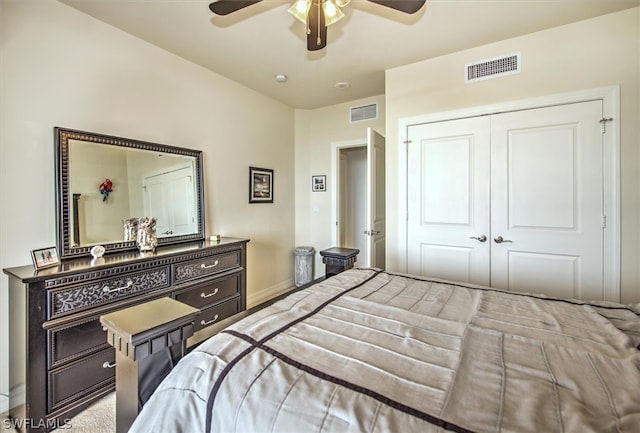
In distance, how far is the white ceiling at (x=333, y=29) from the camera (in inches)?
80.8

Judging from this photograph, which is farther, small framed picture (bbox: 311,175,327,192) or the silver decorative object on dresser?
small framed picture (bbox: 311,175,327,192)

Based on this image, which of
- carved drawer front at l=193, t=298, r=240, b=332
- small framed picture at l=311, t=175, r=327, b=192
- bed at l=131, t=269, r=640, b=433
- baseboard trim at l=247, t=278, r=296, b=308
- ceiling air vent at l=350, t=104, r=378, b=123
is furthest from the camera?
small framed picture at l=311, t=175, r=327, b=192

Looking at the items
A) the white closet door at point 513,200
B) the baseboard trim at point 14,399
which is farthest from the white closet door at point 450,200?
the baseboard trim at point 14,399

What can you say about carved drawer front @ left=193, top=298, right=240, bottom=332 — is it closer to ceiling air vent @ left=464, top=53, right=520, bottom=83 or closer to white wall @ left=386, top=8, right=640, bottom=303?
white wall @ left=386, top=8, right=640, bottom=303

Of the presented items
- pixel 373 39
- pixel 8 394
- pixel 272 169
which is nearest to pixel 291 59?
pixel 373 39

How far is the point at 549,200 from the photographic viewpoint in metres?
2.37

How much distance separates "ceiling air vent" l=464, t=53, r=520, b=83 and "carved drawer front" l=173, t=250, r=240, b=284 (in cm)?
281

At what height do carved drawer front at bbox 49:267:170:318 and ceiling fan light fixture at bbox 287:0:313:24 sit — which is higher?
ceiling fan light fixture at bbox 287:0:313:24

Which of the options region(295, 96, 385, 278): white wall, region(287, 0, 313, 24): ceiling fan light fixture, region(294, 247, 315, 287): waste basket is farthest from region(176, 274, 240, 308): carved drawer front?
region(287, 0, 313, 24): ceiling fan light fixture

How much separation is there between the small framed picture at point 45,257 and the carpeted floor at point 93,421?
0.93 m

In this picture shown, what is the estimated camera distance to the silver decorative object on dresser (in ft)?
5.17

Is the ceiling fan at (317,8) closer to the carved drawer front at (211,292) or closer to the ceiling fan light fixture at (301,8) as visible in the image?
the ceiling fan light fixture at (301,8)

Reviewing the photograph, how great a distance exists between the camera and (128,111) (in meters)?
2.35

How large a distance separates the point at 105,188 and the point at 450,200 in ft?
9.82
